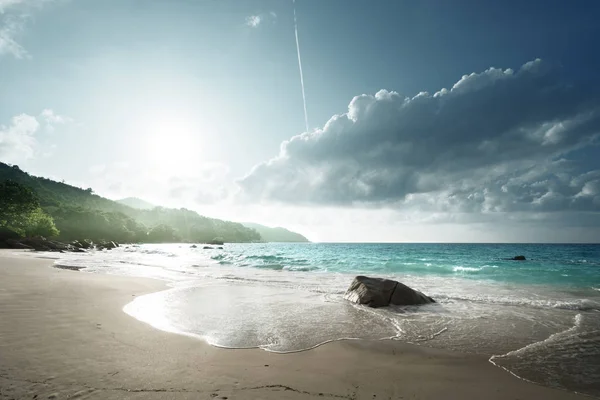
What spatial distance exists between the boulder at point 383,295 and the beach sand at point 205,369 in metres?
4.73

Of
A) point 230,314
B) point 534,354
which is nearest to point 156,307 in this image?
point 230,314

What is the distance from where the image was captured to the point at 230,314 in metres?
9.44

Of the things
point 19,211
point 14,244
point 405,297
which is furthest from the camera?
point 19,211

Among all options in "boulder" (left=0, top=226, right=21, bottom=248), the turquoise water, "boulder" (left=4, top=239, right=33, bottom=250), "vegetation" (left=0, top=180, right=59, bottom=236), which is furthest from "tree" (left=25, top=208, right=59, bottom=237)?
the turquoise water

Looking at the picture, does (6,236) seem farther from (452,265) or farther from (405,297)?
(452,265)

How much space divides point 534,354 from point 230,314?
816cm

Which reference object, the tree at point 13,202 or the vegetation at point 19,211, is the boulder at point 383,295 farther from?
the tree at point 13,202

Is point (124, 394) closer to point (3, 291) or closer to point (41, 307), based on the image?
point (41, 307)

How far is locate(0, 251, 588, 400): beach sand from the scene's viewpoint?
161 inches

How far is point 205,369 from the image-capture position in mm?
4898

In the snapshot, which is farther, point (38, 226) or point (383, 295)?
point (38, 226)

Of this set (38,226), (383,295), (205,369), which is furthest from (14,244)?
(205,369)

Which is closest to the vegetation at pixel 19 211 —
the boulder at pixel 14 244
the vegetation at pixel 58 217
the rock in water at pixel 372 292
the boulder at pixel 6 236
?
the vegetation at pixel 58 217

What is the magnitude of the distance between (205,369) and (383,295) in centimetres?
866
